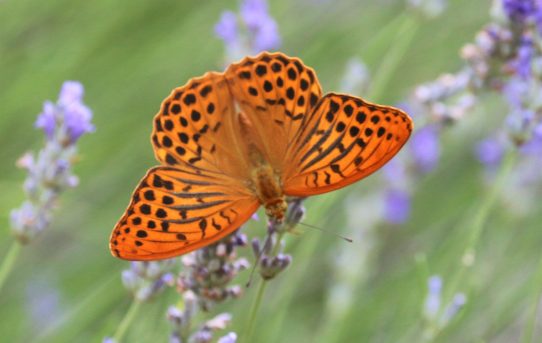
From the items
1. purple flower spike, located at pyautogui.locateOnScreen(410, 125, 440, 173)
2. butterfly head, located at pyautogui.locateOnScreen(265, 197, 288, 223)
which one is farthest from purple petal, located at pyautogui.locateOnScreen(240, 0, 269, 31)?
butterfly head, located at pyautogui.locateOnScreen(265, 197, 288, 223)

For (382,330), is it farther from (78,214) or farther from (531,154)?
(78,214)

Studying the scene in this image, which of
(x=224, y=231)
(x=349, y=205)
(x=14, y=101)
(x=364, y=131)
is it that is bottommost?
(x=224, y=231)

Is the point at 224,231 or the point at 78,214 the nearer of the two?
the point at 224,231

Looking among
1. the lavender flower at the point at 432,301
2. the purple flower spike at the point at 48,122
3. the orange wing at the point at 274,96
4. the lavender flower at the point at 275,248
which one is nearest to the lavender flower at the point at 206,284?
the lavender flower at the point at 275,248

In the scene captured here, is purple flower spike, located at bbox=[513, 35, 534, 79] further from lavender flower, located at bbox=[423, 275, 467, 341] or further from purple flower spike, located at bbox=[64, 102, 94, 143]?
purple flower spike, located at bbox=[64, 102, 94, 143]

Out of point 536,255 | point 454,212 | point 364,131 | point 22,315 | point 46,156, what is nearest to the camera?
point 364,131

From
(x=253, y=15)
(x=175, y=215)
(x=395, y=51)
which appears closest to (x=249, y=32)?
(x=253, y=15)

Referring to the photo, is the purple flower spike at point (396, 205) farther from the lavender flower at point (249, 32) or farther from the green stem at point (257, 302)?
the green stem at point (257, 302)

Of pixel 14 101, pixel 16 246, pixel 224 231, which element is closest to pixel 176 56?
pixel 14 101
